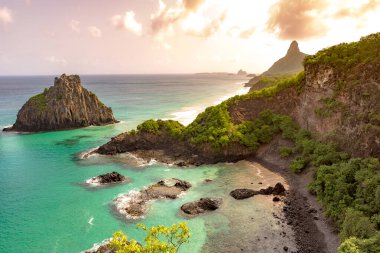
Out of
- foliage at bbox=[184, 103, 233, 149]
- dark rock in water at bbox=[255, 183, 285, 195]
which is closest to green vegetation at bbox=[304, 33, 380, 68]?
foliage at bbox=[184, 103, 233, 149]

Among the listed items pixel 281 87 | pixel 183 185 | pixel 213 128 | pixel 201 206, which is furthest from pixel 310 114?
pixel 201 206

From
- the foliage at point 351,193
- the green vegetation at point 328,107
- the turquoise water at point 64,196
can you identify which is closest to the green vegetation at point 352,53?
the green vegetation at point 328,107

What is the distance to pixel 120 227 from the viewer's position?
1857 inches

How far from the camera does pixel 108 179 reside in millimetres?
64812

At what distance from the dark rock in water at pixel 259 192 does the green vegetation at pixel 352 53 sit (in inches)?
1222

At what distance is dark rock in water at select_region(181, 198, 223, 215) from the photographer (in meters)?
51.3

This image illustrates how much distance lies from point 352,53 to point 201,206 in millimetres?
47220

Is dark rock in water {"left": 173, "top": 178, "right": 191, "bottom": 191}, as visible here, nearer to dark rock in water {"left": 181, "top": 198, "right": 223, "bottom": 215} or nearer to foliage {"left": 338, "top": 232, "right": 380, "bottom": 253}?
dark rock in water {"left": 181, "top": 198, "right": 223, "bottom": 215}

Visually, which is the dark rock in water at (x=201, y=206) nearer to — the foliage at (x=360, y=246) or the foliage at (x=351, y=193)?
the foliage at (x=351, y=193)

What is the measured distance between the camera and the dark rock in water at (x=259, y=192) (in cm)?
5594

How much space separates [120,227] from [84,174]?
87.0 ft

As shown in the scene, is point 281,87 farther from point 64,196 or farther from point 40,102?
point 40,102

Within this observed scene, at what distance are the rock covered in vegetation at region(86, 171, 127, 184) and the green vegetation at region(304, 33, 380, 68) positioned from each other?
174 ft

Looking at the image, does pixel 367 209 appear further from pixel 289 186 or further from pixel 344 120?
pixel 344 120
